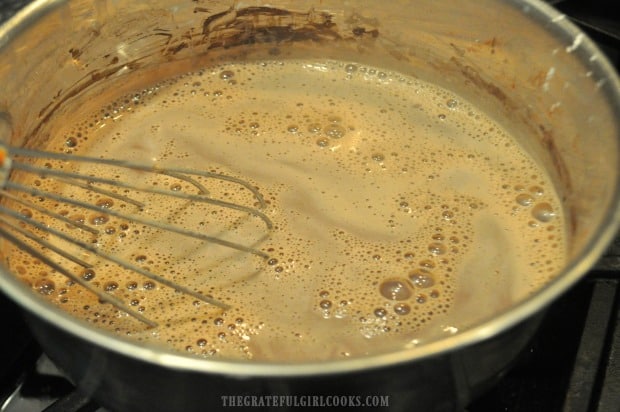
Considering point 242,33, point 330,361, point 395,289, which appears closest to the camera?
point 330,361

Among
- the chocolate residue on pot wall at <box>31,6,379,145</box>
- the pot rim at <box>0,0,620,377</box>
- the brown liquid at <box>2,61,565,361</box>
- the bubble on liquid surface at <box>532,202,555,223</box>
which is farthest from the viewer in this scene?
the chocolate residue on pot wall at <box>31,6,379,145</box>

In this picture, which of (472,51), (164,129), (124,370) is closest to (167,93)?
(164,129)

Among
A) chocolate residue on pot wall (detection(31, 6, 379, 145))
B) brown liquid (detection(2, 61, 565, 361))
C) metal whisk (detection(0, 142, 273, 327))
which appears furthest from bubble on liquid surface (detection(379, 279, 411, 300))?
chocolate residue on pot wall (detection(31, 6, 379, 145))

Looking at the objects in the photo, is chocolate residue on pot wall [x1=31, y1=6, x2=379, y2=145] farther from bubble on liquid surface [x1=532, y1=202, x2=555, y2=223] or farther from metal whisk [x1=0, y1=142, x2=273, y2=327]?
bubble on liquid surface [x1=532, y1=202, x2=555, y2=223]

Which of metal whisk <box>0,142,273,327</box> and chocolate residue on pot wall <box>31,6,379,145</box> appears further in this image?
chocolate residue on pot wall <box>31,6,379,145</box>

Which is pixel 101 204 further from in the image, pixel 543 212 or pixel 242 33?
pixel 543 212

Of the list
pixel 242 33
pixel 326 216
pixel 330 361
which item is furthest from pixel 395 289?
pixel 242 33

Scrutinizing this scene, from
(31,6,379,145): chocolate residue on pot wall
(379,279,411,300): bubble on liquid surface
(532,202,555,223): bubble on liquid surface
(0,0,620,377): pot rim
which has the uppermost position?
(31,6,379,145): chocolate residue on pot wall

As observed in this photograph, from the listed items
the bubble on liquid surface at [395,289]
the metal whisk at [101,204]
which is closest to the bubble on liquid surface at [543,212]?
the bubble on liquid surface at [395,289]
